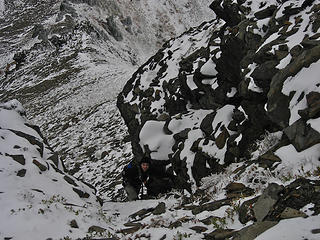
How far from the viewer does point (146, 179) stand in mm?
10305

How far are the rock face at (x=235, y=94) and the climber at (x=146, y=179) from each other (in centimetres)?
47

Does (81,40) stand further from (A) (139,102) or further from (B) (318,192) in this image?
(B) (318,192)

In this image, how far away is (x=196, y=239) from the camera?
151 inches

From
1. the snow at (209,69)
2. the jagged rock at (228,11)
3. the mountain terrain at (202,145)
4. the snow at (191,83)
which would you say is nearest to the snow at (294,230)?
the mountain terrain at (202,145)

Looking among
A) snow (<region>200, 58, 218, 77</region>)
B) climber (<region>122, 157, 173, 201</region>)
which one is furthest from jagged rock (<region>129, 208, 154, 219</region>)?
snow (<region>200, 58, 218, 77</region>)

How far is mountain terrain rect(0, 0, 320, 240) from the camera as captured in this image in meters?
4.23

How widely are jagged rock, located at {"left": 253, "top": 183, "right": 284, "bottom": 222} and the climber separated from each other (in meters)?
6.60

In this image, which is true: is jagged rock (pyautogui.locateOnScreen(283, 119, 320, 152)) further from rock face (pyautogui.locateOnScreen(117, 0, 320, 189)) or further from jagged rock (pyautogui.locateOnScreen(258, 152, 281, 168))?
jagged rock (pyautogui.locateOnScreen(258, 152, 281, 168))

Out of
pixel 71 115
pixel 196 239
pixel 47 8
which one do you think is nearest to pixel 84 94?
pixel 71 115

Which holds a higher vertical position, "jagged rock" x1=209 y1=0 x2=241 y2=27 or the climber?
"jagged rock" x1=209 y1=0 x2=241 y2=27

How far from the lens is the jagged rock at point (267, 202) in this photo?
10.8 ft

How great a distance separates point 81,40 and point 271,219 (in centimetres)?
4428

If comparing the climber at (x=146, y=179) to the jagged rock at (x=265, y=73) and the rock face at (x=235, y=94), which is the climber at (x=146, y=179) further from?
the jagged rock at (x=265, y=73)

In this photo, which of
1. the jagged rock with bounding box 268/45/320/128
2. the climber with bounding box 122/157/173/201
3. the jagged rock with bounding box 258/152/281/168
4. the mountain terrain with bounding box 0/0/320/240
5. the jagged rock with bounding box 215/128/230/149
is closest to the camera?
the mountain terrain with bounding box 0/0/320/240
